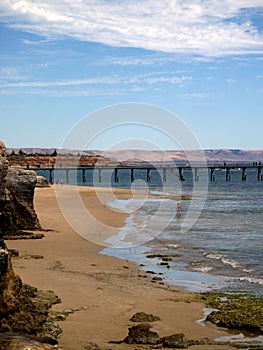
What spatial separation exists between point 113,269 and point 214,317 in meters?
6.07

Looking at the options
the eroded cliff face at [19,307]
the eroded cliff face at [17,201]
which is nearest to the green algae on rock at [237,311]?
the eroded cliff face at [19,307]

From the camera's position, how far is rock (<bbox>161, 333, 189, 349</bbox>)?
9383 mm

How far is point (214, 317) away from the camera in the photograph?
1116cm

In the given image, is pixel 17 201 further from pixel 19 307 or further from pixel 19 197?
pixel 19 307

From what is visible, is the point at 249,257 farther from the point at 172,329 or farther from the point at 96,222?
the point at 96,222

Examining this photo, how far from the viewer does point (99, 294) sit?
1291cm

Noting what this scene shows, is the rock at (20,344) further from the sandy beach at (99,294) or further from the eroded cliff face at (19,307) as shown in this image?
the sandy beach at (99,294)

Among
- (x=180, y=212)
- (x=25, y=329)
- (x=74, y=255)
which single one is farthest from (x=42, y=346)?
(x=180, y=212)

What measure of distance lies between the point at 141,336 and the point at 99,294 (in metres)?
3.37

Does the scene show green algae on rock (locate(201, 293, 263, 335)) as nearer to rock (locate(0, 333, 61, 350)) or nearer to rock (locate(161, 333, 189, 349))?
rock (locate(161, 333, 189, 349))

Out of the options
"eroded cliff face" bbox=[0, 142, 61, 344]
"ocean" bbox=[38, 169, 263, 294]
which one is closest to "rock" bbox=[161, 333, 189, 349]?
"eroded cliff face" bbox=[0, 142, 61, 344]

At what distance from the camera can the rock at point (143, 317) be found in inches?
428

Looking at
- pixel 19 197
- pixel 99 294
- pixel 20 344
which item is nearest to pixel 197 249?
pixel 19 197

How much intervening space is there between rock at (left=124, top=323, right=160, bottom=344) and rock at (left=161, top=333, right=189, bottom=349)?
0.59ft
